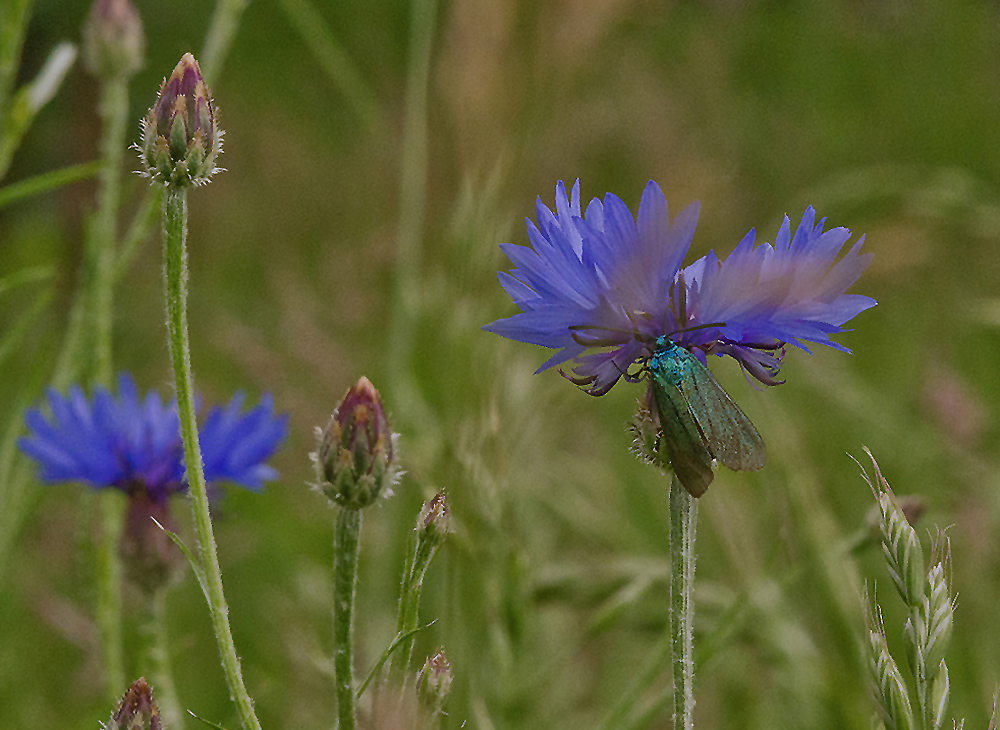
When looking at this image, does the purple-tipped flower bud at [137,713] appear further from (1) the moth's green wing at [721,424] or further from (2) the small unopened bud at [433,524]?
(1) the moth's green wing at [721,424]

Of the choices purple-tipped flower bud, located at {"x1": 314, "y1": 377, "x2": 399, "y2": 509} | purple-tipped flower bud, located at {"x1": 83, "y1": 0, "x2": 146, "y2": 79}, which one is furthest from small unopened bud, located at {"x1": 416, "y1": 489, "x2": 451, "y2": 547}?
purple-tipped flower bud, located at {"x1": 83, "y1": 0, "x2": 146, "y2": 79}

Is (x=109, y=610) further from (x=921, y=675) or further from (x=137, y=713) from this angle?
(x=921, y=675)

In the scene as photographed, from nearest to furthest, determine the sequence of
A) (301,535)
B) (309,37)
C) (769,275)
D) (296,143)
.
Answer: (769,275) → (309,37) → (301,535) → (296,143)

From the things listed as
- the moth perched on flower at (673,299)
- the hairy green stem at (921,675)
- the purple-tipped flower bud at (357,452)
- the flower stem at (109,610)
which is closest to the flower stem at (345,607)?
the purple-tipped flower bud at (357,452)

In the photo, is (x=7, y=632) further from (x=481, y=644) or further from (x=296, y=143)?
(x=296, y=143)

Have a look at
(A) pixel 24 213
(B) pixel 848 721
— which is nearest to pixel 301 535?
(B) pixel 848 721

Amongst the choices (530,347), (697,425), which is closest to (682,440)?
(697,425)
